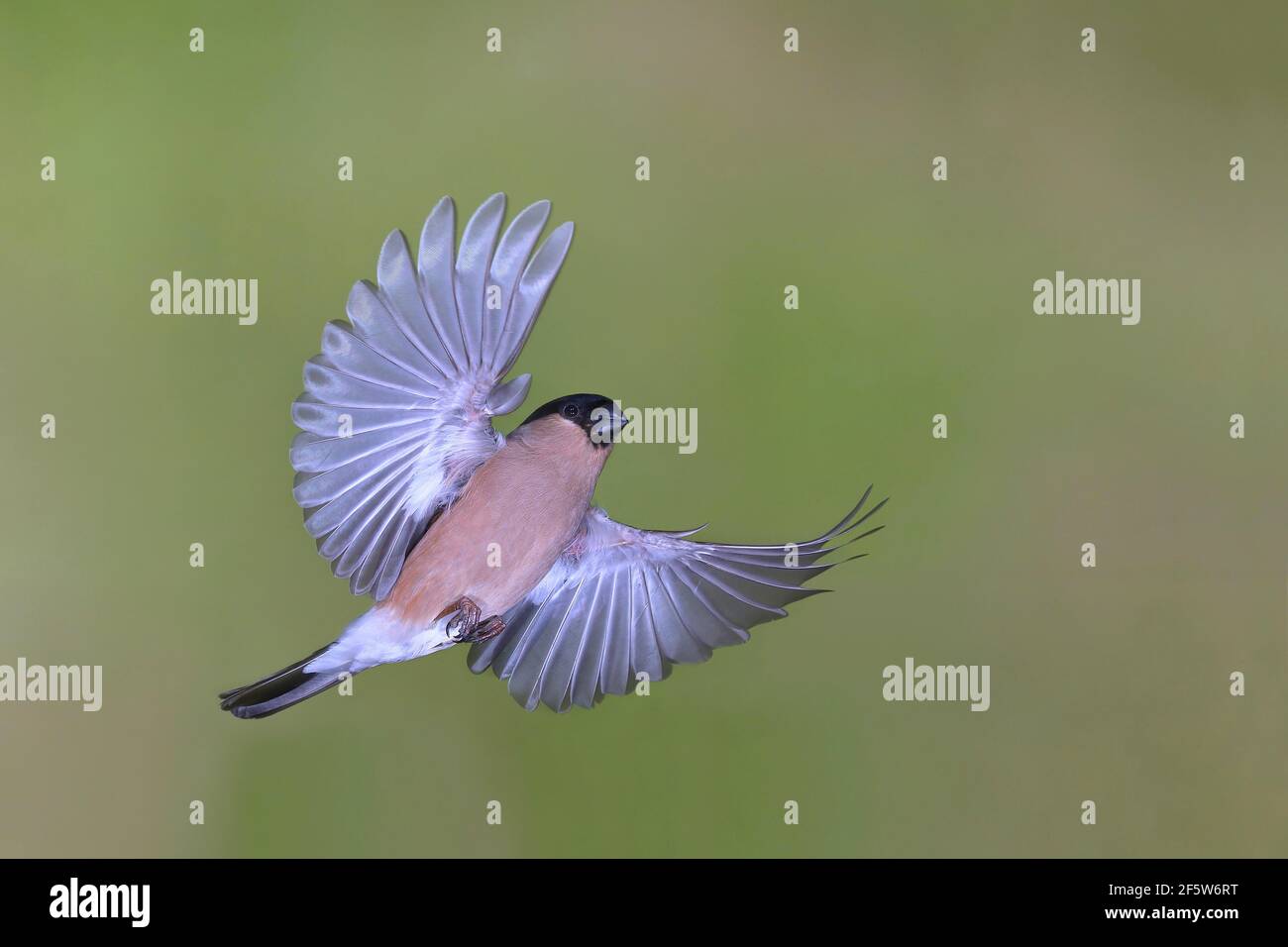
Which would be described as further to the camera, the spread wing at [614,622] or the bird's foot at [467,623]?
the spread wing at [614,622]

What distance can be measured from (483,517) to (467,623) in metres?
0.13

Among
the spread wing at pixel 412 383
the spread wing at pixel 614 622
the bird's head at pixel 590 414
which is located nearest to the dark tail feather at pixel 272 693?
the spread wing at pixel 412 383

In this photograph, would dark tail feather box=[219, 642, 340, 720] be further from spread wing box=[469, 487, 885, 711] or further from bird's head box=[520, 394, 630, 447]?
bird's head box=[520, 394, 630, 447]

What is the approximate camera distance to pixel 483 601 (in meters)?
1.12

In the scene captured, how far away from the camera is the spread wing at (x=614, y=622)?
1.22 m

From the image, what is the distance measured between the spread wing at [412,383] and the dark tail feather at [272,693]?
0.35 feet

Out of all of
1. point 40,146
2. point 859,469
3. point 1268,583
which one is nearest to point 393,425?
point 859,469

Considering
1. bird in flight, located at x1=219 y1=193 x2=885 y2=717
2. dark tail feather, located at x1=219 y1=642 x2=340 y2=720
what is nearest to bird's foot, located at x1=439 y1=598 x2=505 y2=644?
bird in flight, located at x1=219 y1=193 x2=885 y2=717

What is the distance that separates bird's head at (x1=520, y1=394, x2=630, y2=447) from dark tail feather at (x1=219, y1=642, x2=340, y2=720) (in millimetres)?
349

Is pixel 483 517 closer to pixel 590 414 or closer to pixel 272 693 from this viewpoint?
pixel 590 414

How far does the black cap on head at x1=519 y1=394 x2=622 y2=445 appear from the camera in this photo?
1041 mm

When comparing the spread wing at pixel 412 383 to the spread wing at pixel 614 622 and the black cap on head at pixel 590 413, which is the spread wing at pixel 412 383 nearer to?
the black cap on head at pixel 590 413

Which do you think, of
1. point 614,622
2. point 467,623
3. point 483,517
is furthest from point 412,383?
point 614,622

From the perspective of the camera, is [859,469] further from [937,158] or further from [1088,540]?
[937,158]
